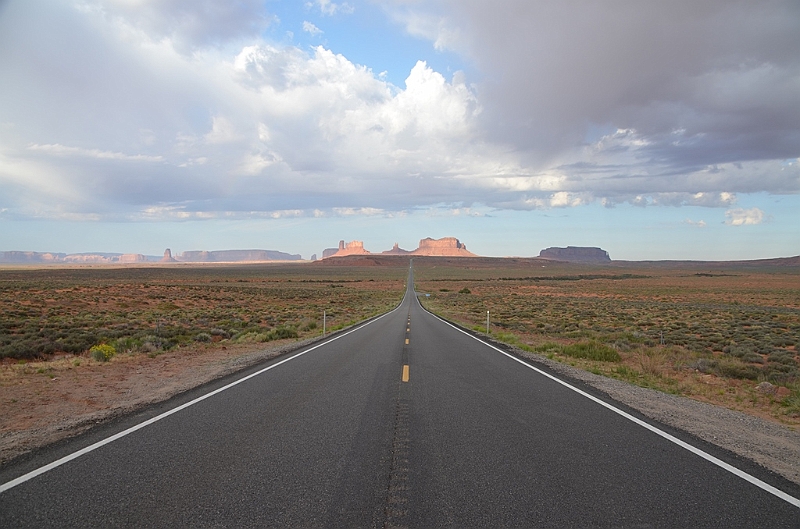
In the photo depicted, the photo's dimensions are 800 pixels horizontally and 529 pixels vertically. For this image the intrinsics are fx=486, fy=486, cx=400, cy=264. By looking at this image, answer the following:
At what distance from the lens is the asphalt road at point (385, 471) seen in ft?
12.6

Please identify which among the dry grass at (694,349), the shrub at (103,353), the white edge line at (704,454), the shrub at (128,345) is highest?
the white edge line at (704,454)

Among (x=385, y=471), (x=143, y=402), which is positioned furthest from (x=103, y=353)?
(x=385, y=471)

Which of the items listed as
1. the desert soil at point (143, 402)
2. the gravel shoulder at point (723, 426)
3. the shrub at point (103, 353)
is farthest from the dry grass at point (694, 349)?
the shrub at point (103, 353)

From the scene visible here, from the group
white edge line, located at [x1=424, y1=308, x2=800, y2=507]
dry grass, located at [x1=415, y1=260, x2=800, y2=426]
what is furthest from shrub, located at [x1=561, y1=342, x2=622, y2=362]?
white edge line, located at [x1=424, y1=308, x2=800, y2=507]

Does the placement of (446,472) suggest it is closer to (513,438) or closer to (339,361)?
(513,438)

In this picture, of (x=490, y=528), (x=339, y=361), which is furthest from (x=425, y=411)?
(x=339, y=361)

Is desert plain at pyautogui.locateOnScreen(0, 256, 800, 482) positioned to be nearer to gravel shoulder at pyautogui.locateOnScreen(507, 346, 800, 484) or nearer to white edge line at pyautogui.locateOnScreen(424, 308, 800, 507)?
gravel shoulder at pyautogui.locateOnScreen(507, 346, 800, 484)

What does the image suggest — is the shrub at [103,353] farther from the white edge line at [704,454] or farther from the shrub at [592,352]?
the shrub at [592,352]

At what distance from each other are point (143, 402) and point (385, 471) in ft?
16.3

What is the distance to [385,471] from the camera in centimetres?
476

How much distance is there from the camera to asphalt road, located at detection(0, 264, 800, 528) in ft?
12.6

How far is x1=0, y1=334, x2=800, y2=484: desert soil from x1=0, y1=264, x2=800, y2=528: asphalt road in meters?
0.49

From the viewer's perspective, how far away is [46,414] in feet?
24.0

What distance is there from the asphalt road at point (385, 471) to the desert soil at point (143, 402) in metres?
0.49
